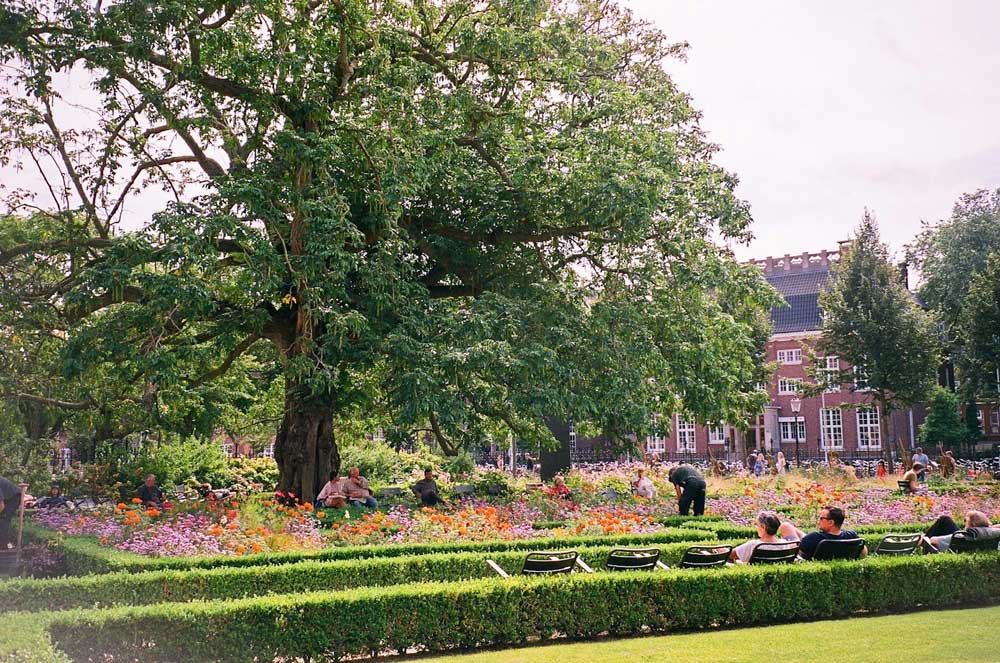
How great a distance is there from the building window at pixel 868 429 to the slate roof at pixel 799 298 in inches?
237

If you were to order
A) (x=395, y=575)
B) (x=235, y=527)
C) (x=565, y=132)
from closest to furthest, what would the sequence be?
(x=395, y=575), (x=235, y=527), (x=565, y=132)

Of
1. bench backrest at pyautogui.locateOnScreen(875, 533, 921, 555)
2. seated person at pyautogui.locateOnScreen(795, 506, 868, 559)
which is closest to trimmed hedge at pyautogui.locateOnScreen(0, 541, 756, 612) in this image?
seated person at pyautogui.locateOnScreen(795, 506, 868, 559)

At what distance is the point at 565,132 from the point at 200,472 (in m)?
16.8

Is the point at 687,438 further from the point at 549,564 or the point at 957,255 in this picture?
the point at 549,564

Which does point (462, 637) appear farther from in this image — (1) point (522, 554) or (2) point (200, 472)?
(2) point (200, 472)

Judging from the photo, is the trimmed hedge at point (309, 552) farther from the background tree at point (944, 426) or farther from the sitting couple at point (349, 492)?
the background tree at point (944, 426)

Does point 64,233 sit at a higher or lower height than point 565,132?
lower

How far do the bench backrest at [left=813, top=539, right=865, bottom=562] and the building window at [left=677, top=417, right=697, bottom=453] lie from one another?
152 ft

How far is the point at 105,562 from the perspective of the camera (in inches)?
467

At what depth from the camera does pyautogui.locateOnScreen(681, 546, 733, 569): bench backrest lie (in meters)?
10.7

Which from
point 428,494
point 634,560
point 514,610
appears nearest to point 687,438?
point 428,494

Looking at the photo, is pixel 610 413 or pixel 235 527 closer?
pixel 235 527

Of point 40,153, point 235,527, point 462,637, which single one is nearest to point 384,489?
point 235,527

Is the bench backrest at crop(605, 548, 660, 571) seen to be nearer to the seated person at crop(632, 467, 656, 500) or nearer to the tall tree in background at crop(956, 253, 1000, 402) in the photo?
the seated person at crop(632, 467, 656, 500)
